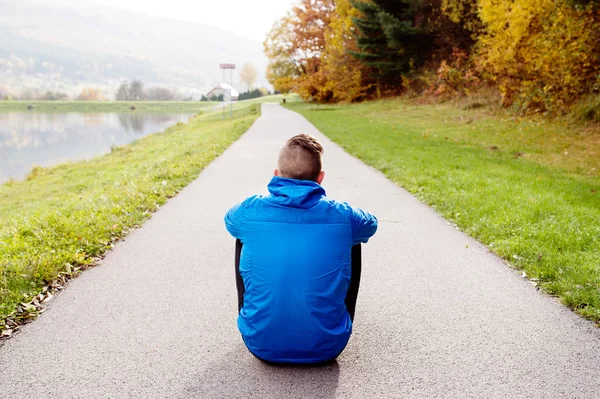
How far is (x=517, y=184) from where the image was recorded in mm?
8227

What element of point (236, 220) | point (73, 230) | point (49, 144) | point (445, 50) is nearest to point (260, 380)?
point (236, 220)

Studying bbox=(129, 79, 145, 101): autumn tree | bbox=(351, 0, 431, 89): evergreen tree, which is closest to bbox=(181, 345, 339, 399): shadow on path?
bbox=(351, 0, 431, 89): evergreen tree

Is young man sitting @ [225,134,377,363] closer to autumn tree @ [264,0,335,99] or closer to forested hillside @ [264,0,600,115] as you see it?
forested hillside @ [264,0,600,115]

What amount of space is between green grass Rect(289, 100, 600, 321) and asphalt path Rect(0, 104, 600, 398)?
0.43 metres

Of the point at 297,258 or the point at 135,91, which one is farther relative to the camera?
the point at 135,91

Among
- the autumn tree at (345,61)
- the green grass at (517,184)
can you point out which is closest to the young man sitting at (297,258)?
the green grass at (517,184)

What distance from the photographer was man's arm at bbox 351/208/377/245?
283 centimetres

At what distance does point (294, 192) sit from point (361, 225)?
459 mm

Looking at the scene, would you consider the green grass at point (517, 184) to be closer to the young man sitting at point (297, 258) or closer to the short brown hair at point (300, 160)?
the young man sitting at point (297, 258)

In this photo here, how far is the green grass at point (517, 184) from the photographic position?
4.73 m

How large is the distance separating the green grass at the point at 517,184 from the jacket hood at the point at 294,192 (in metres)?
2.55

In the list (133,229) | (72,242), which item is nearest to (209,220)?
(133,229)

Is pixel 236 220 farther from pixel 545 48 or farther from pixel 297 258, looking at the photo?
pixel 545 48

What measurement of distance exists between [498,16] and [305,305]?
1750 cm
